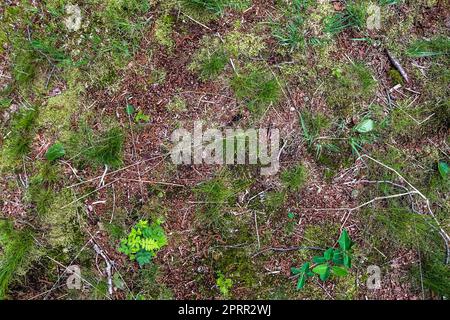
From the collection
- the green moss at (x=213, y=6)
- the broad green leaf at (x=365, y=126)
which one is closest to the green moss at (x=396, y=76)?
the broad green leaf at (x=365, y=126)

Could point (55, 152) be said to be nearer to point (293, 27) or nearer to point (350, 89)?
point (293, 27)

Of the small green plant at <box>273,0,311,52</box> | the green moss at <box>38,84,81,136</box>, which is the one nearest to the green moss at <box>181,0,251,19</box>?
the small green plant at <box>273,0,311,52</box>

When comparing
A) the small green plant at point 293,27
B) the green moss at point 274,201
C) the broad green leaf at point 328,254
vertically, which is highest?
the small green plant at point 293,27

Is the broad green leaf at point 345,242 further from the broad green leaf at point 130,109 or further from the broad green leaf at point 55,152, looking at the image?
the broad green leaf at point 55,152

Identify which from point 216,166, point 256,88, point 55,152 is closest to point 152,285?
point 216,166

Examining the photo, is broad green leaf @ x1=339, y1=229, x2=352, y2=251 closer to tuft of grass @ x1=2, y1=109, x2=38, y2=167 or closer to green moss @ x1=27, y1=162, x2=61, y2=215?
green moss @ x1=27, y1=162, x2=61, y2=215
